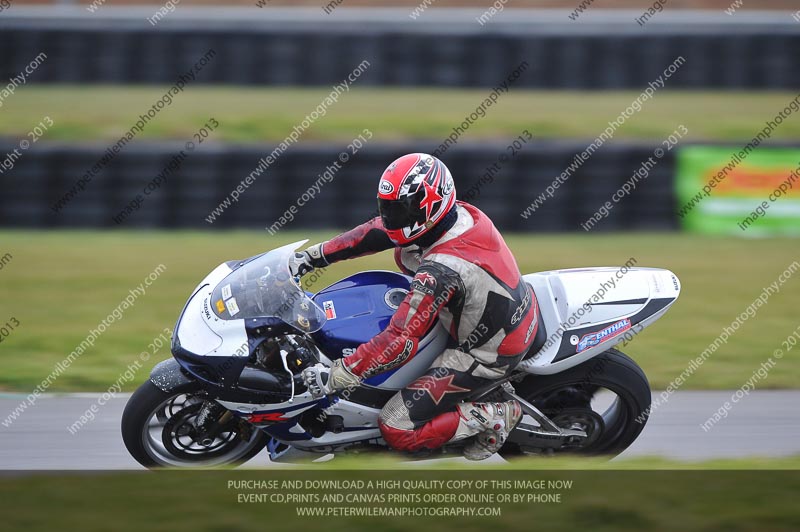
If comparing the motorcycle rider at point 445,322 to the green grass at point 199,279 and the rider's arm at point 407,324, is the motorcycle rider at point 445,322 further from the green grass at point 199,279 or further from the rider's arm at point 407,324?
the green grass at point 199,279

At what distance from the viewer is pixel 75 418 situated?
6074mm

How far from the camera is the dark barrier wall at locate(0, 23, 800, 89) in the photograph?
51.7 ft

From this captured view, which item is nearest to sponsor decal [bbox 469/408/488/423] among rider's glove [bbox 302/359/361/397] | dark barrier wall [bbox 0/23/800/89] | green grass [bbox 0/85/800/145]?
rider's glove [bbox 302/359/361/397]

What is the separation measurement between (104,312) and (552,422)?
189 inches

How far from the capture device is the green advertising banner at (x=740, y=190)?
11211 millimetres

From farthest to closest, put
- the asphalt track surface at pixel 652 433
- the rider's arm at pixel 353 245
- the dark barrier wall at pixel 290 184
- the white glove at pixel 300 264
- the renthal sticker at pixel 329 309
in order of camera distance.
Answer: the dark barrier wall at pixel 290 184
the asphalt track surface at pixel 652 433
the rider's arm at pixel 353 245
the white glove at pixel 300 264
the renthal sticker at pixel 329 309

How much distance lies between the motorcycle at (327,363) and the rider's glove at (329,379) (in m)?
0.13

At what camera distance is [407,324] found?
4566mm

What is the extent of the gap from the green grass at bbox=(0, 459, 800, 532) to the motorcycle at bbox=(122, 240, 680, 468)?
25.0 inches

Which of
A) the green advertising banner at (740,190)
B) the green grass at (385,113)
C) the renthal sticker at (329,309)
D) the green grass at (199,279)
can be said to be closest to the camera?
the renthal sticker at (329,309)

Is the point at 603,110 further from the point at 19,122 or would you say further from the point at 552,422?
the point at 552,422

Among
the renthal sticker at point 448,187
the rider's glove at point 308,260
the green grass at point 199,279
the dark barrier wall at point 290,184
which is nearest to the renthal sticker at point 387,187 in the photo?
the renthal sticker at point 448,187

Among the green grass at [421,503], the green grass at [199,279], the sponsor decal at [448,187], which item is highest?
the sponsor decal at [448,187]

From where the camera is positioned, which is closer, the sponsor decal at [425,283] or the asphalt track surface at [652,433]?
the sponsor decal at [425,283]
